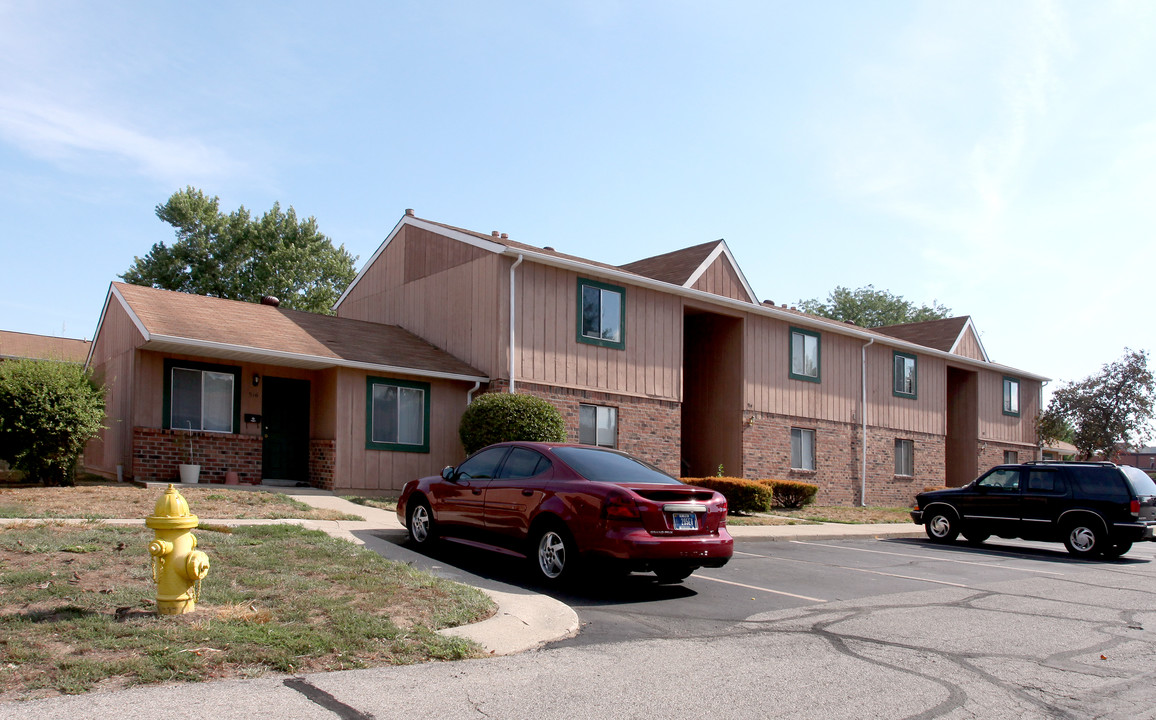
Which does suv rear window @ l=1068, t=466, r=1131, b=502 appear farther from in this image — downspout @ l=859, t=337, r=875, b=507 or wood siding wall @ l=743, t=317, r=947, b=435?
downspout @ l=859, t=337, r=875, b=507

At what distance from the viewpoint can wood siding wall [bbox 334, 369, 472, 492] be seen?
17766mm

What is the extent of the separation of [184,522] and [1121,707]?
6.30m

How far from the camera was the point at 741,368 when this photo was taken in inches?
945

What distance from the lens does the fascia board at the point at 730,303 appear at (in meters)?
19.5

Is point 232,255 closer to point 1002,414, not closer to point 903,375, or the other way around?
point 903,375

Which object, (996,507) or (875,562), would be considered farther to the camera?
(996,507)

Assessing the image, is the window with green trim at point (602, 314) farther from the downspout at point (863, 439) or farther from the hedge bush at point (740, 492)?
the downspout at point (863, 439)

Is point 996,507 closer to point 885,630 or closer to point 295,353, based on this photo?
point 885,630

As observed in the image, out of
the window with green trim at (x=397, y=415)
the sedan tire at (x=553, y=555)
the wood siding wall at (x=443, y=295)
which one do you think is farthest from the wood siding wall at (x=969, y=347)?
the sedan tire at (x=553, y=555)

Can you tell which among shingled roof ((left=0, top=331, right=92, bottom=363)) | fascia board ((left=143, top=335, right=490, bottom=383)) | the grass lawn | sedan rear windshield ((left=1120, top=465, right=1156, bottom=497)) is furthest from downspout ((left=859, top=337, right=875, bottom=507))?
shingled roof ((left=0, top=331, right=92, bottom=363))

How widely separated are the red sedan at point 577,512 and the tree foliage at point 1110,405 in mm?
33681

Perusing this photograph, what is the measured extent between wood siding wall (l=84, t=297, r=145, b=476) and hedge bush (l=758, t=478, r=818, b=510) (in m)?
14.5

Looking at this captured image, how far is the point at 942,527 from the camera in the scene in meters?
17.2

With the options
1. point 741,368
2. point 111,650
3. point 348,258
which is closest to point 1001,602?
point 111,650
